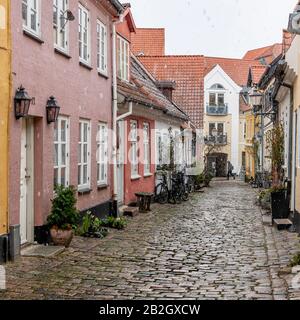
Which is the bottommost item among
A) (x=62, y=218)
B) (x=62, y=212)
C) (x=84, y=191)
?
(x=62, y=218)

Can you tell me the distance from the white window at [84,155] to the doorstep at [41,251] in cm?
307

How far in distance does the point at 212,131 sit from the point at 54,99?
46271mm

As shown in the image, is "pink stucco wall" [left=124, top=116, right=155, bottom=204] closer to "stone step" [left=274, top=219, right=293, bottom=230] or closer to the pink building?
the pink building

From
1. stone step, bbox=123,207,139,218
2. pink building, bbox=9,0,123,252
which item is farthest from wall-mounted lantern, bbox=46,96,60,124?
stone step, bbox=123,207,139,218

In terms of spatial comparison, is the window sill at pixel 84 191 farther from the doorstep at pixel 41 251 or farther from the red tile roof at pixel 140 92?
the red tile roof at pixel 140 92

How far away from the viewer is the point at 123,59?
1825cm

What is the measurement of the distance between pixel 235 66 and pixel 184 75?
3191 cm

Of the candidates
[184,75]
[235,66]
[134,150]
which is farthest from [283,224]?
[235,66]

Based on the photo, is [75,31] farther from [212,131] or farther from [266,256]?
[212,131]

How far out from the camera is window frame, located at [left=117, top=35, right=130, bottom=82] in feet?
57.7

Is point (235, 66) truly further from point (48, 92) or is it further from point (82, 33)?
point (48, 92)

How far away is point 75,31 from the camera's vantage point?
12.5 meters

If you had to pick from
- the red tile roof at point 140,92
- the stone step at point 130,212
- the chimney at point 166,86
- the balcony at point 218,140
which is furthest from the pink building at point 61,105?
the balcony at point 218,140
